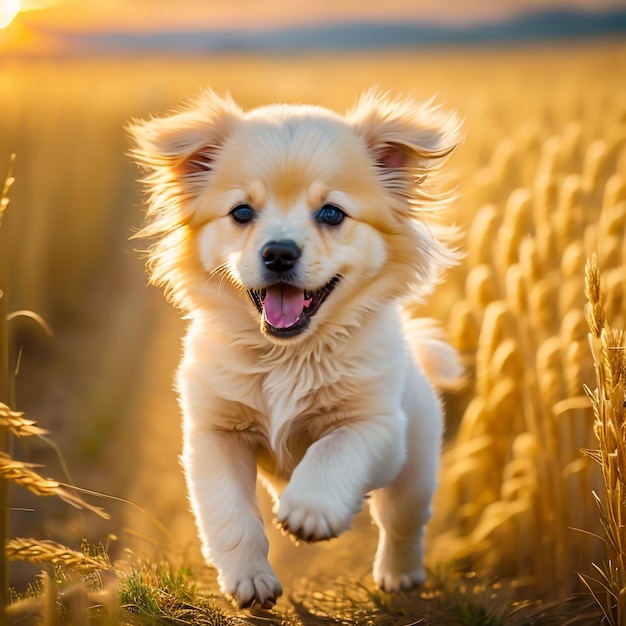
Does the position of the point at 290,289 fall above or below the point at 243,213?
below

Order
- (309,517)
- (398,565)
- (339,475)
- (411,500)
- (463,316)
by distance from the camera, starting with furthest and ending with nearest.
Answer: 1. (463,316)
2. (398,565)
3. (411,500)
4. (339,475)
5. (309,517)

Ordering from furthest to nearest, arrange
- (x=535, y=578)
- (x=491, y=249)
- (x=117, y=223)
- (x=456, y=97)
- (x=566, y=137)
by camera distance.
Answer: (x=117, y=223) → (x=456, y=97) → (x=566, y=137) → (x=491, y=249) → (x=535, y=578)

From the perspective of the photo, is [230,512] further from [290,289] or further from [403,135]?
[403,135]

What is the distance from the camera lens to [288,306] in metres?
2.99

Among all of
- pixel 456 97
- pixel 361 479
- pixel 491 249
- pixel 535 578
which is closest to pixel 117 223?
pixel 456 97

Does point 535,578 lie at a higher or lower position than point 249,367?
lower

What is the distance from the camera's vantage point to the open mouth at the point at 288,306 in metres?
2.97

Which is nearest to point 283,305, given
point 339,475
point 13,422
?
point 339,475

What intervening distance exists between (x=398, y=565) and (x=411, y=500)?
0.34 metres

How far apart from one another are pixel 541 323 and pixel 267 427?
184 cm

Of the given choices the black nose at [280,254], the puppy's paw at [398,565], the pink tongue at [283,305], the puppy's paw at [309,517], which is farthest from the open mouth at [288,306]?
the puppy's paw at [398,565]

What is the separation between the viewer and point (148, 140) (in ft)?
10.9

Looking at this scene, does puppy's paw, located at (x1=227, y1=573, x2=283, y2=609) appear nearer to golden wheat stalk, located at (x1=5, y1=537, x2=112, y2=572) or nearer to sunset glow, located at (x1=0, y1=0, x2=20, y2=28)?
golden wheat stalk, located at (x1=5, y1=537, x2=112, y2=572)

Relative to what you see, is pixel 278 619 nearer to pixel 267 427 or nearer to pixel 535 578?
pixel 267 427
